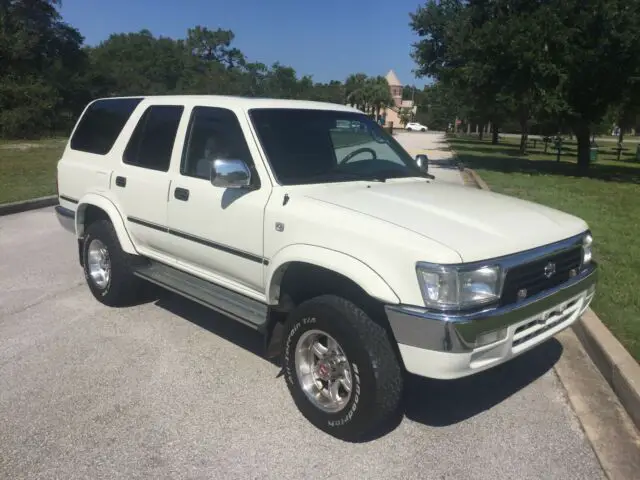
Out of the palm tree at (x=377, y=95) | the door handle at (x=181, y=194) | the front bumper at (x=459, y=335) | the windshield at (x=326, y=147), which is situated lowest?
the front bumper at (x=459, y=335)

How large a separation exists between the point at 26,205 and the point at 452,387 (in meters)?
9.26

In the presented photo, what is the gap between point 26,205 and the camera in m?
10.8

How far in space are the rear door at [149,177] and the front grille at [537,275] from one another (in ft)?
9.01

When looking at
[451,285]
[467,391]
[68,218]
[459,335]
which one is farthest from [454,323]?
[68,218]

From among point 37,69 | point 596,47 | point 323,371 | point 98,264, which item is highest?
point 37,69

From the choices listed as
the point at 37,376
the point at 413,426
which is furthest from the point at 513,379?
the point at 37,376

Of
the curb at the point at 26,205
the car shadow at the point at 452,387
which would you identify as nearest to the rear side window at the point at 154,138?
the car shadow at the point at 452,387

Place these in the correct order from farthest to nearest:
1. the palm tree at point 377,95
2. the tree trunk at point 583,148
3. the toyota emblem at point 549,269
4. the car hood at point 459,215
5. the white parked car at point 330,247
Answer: the palm tree at point 377,95 < the tree trunk at point 583,148 < the toyota emblem at point 549,269 < the car hood at point 459,215 < the white parked car at point 330,247

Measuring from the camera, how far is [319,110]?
4797 millimetres

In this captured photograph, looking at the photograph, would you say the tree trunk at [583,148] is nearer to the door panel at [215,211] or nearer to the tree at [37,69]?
the door panel at [215,211]

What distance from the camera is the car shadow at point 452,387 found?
12.6 ft

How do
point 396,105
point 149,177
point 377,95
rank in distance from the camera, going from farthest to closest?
point 396,105
point 377,95
point 149,177

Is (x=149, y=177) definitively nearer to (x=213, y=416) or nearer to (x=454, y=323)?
(x=213, y=416)

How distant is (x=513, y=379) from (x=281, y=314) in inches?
71.1
